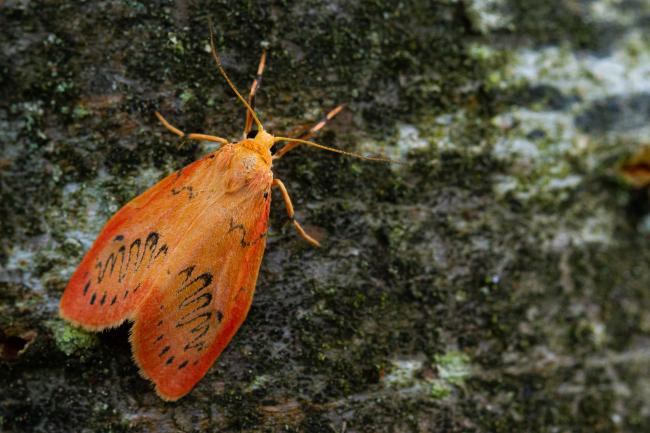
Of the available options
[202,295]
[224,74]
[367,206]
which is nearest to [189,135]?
[224,74]

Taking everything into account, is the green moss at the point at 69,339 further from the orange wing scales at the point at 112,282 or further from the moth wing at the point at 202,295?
the moth wing at the point at 202,295

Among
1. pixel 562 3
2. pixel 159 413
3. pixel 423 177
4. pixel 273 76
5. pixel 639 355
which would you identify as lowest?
pixel 639 355

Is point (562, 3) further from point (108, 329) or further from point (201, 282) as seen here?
point (108, 329)

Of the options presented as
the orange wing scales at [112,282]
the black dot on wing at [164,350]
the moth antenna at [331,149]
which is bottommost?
the black dot on wing at [164,350]

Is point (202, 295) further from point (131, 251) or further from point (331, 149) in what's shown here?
point (331, 149)

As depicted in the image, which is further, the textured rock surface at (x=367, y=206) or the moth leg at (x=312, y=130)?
the moth leg at (x=312, y=130)

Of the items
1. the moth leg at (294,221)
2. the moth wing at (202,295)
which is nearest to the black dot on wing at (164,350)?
the moth wing at (202,295)

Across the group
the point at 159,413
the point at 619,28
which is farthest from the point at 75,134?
the point at 619,28
